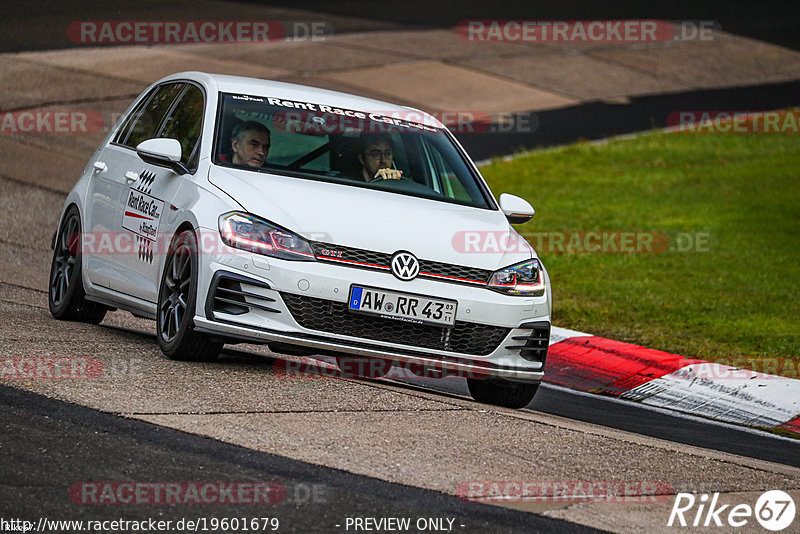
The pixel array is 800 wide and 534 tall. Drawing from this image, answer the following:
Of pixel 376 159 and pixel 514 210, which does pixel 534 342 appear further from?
pixel 376 159

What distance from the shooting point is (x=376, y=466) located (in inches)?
228

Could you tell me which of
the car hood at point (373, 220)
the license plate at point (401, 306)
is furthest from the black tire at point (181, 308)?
the license plate at point (401, 306)

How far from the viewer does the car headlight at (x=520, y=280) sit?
7395mm

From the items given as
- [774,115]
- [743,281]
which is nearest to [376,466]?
[743,281]

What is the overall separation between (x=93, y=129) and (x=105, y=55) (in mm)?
4883

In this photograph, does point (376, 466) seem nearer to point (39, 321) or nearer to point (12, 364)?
point (12, 364)

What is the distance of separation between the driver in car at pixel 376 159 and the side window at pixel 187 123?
3.18 ft

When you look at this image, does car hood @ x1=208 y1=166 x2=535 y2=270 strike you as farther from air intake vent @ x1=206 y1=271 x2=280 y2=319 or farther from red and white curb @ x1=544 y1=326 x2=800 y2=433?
red and white curb @ x1=544 y1=326 x2=800 y2=433

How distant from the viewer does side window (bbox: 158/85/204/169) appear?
8055 millimetres

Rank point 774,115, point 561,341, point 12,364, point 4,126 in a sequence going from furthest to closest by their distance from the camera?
point 774,115
point 4,126
point 561,341
point 12,364

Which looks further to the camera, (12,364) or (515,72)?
(515,72)

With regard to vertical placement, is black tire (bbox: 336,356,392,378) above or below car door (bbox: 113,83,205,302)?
below

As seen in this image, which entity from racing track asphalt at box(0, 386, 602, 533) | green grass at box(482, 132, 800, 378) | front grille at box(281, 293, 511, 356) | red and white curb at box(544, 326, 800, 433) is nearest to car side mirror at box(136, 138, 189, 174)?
front grille at box(281, 293, 511, 356)

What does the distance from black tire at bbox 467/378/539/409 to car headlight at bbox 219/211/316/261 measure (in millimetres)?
1422
